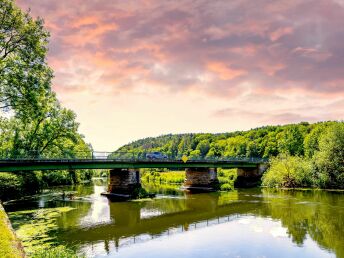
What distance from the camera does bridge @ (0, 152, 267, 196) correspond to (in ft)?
135

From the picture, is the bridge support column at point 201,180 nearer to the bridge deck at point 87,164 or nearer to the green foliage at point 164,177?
the bridge deck at point 87,164

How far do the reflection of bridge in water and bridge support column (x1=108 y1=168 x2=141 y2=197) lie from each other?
6013 mm

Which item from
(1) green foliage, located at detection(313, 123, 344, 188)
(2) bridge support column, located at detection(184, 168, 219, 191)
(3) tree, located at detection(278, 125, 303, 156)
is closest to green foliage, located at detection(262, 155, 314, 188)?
(1) green foliage, located at detection(313, 123, 344, 188)

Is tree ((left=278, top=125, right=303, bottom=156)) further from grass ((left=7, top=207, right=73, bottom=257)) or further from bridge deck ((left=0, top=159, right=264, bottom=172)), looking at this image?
grass ((left=7, top=207, right=73, bottom=257))

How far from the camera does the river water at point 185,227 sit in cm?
2358

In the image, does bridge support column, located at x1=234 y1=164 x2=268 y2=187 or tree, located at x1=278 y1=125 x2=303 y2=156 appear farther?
tree, located at x1=278 y1=125 x2=303 y2=156

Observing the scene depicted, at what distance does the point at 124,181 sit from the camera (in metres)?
54.1

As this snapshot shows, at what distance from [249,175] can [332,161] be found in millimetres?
23823

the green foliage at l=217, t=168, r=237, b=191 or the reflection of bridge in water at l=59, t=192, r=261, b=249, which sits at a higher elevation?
the green foliage at l=217, t=168, r=237, b=191

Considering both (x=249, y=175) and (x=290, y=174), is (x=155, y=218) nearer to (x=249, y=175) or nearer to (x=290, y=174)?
(x=290, y=174)

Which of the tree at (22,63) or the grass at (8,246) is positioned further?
Answer: the tree at (22,63)

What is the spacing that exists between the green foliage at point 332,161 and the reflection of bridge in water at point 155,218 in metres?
22.7

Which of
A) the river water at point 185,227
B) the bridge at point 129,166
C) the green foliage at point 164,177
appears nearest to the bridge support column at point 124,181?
the bridge at point 129,166

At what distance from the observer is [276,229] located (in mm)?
29609
